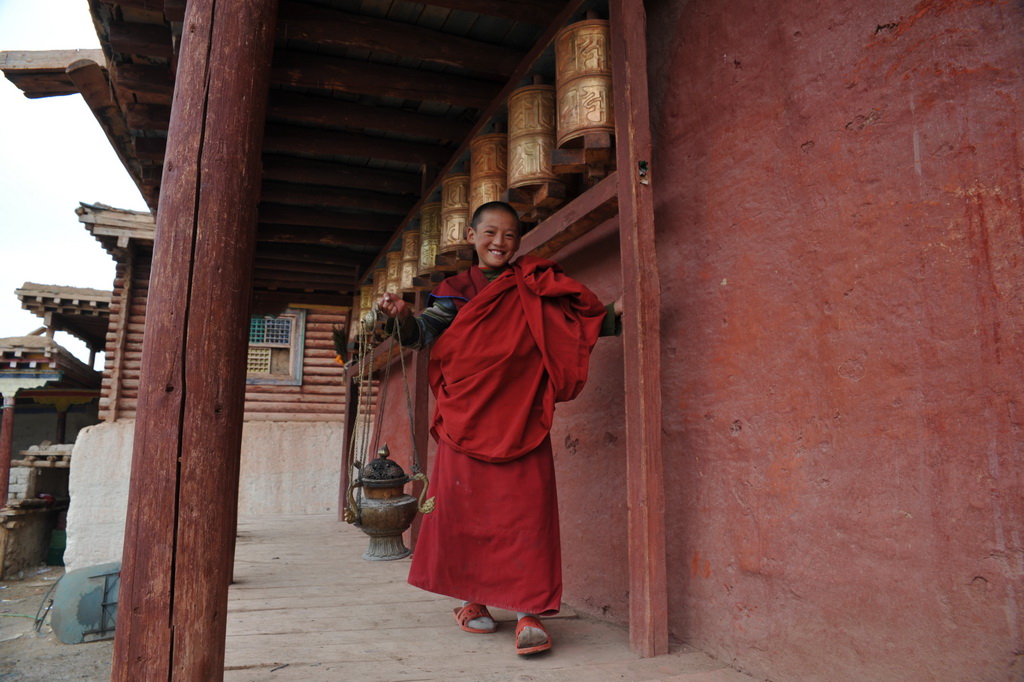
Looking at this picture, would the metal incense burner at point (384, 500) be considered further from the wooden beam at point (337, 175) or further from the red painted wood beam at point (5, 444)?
the red painted wood beam at point (5, 444)

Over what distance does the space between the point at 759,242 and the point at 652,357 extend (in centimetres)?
51

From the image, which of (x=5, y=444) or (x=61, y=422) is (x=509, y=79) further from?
(x=61, y=422)

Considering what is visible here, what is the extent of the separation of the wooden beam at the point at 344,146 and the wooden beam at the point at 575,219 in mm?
1852

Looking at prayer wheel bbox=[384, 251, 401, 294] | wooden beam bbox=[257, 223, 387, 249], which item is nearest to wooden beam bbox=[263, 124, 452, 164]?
prayer wheel bbox=[384, 251, 401, 294]

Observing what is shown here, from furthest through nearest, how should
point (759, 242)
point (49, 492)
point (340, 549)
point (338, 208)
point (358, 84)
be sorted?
point (49, 492), point (338, 208), point (340, 549), point (358, 84), point (759, 242)

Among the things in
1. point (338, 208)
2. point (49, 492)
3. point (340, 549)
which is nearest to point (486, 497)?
point (340, 549)

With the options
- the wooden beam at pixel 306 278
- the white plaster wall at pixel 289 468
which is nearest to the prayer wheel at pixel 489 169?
the wooden beam at pixel 306 278

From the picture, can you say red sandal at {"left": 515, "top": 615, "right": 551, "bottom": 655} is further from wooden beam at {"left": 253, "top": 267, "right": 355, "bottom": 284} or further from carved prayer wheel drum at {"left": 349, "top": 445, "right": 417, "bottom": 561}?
wooden beam at {"left": 253, "top": 267, "right": 355, "bottom": 284}

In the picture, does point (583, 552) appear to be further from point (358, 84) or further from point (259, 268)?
point (259, 268)

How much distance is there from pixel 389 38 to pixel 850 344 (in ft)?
9.47

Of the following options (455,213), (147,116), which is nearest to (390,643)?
(455,213)

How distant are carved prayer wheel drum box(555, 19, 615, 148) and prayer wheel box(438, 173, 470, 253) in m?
1.55

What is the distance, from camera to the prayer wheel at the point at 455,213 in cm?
425

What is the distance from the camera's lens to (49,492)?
17109 mm
